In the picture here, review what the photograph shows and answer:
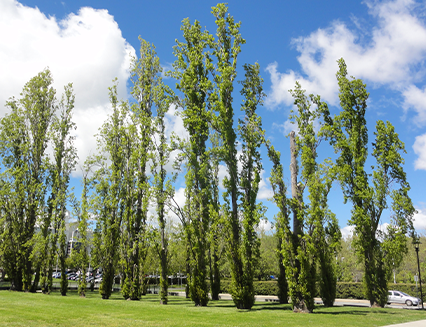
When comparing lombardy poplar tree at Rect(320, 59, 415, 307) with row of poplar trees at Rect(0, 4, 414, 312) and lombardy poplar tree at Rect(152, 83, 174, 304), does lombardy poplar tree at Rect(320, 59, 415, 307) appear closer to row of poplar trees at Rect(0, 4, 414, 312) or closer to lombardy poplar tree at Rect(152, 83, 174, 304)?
row of poplar trees at Rect(0, 4, 414, 312)

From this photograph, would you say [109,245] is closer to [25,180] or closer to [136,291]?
[136,291]

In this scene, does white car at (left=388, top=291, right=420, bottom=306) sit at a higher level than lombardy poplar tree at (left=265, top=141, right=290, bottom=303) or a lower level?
lower

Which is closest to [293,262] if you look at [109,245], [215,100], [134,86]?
[215,100]

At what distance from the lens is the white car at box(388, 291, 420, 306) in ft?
88.3

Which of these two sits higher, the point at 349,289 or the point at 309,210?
the point at 309,210

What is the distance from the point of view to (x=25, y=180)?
87.5 ft

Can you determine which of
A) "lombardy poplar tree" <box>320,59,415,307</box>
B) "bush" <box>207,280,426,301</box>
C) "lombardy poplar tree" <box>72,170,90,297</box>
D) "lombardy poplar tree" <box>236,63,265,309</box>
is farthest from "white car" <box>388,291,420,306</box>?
"lombardy poplar tree" <box>72,170,90,297</box>

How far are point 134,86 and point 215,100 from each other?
945cm

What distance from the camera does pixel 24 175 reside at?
2669cm

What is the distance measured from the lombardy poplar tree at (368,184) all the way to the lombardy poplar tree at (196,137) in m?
8.24

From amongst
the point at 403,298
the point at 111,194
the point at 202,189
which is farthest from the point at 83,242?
the point at 403,298

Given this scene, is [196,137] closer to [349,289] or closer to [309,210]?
[309,210]

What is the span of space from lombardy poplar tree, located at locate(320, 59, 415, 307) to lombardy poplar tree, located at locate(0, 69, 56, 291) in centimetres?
2418

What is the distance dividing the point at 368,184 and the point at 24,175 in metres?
27.8
